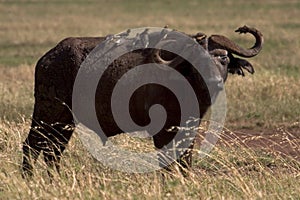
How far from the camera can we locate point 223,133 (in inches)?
373

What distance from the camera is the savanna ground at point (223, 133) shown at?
7.46 m

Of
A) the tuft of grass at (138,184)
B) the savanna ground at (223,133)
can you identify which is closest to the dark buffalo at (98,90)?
the savanna ground at (223,133)

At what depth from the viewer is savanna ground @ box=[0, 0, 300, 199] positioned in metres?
7.46

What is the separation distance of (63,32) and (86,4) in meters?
19.2

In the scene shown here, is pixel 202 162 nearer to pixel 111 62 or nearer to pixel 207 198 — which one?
pixel 111 62

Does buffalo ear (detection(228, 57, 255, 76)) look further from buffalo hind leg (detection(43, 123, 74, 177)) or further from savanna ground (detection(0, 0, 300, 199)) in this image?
buffalo hind leg (detection(43, 123, 74, 177))

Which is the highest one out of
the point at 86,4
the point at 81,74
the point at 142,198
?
the point at 81,74

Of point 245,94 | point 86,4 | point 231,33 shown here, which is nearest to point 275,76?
point 245,94

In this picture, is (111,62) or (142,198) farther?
(111,62)

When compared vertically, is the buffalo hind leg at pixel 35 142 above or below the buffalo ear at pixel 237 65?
below

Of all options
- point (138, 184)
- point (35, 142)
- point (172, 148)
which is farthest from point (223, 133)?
point (138, 184)

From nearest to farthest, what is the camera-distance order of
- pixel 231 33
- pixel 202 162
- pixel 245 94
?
pixel 202 162, pixel 245 94, pixel 231 33

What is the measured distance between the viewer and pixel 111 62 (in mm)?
8961

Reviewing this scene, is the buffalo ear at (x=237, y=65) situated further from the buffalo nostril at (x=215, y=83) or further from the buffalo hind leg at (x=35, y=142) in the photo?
the buffalo hind leg at (x=35, y=142)
